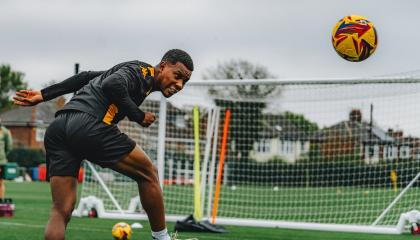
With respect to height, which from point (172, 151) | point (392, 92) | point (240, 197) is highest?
point (392, 92)

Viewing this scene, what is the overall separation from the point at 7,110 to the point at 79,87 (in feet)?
282

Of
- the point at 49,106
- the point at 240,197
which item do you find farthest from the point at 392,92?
the point at 49,106

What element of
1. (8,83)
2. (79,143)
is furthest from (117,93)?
(8,83)

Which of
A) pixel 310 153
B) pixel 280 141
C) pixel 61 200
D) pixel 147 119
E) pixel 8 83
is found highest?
pixel 8 83

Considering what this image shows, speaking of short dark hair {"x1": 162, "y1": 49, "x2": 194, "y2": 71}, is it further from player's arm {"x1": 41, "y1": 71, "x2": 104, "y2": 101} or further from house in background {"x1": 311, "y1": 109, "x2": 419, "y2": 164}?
house in background {"x1": 311, "y1": 109, "x2": 419, "y2": 164}

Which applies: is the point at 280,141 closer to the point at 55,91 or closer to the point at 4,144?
the point at 4,144

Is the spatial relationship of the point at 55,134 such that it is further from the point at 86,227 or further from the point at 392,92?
the point at 392,92

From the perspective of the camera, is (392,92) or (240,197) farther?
(240,197)

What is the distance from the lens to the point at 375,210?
48.3ft

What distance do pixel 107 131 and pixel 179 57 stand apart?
76 cm

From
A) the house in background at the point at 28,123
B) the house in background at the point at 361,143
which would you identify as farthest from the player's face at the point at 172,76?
the house in background at the point at 28,123

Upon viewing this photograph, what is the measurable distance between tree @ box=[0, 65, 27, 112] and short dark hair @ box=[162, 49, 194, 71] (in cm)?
8377

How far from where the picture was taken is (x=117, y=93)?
4773 millimetres

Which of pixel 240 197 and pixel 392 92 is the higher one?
pixel 392 92
